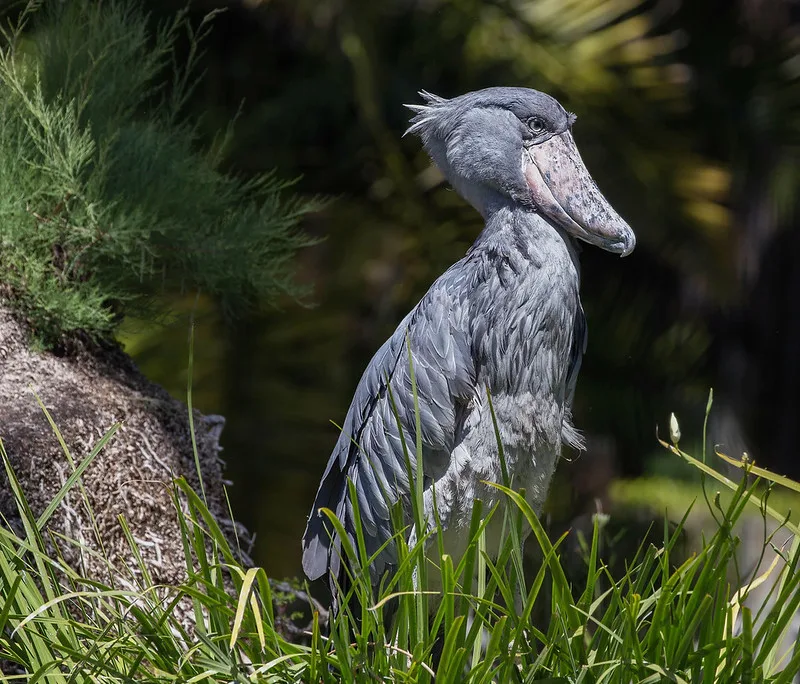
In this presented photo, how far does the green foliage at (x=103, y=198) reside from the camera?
2.79 meters

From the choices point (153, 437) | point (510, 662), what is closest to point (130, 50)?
point (153, 437)

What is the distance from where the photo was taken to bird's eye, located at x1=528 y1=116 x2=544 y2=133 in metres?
2.56

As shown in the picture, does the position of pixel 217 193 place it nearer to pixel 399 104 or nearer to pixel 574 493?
pixel 399 104

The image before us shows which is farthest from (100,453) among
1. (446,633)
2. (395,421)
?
(446,633)

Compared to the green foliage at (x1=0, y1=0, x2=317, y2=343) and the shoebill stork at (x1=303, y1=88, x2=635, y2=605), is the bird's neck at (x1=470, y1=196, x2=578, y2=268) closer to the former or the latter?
the shoebill stork at (x1=303, y1=88, x2=635, y2=605)

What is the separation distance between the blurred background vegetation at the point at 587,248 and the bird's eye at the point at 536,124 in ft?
6.17

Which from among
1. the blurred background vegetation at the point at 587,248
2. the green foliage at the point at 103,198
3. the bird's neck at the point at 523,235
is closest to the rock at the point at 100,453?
the green foliage at the point at 103,198

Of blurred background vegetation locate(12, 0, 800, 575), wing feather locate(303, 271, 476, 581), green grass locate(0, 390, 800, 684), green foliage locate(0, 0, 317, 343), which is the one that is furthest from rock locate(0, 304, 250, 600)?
blurred background vegetation locate(12, 0, 800, 575)

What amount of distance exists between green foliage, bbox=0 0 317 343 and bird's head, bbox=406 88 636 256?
937 millimetres

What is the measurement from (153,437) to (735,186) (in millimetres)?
3563

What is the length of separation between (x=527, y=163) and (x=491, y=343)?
462 mm

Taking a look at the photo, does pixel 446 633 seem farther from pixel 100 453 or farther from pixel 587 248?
pixel 587 248

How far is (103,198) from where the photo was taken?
297 centimetres

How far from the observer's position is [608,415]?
16.9 ft
